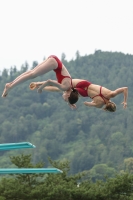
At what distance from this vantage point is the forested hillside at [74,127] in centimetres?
13175

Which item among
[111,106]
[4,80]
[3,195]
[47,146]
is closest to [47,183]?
[3,195]

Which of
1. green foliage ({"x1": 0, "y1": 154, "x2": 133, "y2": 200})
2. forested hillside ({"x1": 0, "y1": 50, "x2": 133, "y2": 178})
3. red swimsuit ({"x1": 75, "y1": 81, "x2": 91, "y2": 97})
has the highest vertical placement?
forested hillside ({"x1": 0, "y1": 50, "x2": 133, "y2": 178})

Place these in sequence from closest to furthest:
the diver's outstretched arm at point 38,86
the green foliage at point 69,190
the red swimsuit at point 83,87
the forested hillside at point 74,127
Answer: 1. the red swimsuit at point 83,87
2. the diver's outstretched arm at point 38,86
3. the green foliage at point 69,190
4. the forested hillside at point 74,127

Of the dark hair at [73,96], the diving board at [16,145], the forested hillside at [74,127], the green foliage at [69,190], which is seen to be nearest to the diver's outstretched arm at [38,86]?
the dark hair at [73,96]

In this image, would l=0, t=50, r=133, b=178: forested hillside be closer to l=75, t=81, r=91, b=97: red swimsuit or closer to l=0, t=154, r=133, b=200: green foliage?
l=0, t=154, r=133, b=200: green foliage

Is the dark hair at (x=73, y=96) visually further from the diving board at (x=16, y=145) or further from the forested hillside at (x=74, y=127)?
the forested hillside at (x=74, y=127)

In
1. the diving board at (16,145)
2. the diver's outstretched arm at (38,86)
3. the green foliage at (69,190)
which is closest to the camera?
the diving board at (16,145)

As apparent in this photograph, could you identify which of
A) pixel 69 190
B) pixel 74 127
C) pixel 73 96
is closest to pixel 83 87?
pixel 73 96

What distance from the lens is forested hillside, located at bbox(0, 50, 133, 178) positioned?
132m

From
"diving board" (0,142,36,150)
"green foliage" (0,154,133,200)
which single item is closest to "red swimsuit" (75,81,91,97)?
"diving board" (0,142,36,150)

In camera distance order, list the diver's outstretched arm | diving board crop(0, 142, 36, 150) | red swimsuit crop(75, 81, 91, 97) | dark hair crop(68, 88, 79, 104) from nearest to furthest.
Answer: diving board crop(0, 142, 36, 150) < dark hair crop(68, 88, 79, 104) < red swimsuit crop(75, 81, 91, 97) < the diver's outstretched arm

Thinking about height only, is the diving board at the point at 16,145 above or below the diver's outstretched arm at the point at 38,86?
below

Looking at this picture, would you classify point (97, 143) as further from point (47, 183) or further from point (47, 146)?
point (47, 183)

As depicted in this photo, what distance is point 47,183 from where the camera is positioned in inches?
1096
